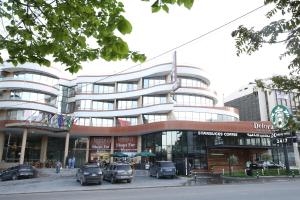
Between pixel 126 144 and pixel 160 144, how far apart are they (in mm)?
8111

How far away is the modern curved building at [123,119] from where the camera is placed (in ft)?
136

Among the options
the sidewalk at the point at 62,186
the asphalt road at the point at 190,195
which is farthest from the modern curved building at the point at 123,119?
the asphalt road at the point at 190,195

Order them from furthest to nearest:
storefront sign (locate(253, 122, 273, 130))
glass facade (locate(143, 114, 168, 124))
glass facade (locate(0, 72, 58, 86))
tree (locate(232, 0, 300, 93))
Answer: glass facade (locate(143, 114, 168, 124)), glass facade (locate(0, 72, 58, 86)), storefront sign (locate(253, 122, 273, 130)), tree (locate(232, 0, 300, 93))

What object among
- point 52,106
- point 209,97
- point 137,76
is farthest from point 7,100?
point 209,97

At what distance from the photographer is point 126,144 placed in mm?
48812

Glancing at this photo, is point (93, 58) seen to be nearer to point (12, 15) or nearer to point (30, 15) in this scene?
point (30, 15)

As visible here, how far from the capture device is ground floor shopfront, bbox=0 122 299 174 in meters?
41.2

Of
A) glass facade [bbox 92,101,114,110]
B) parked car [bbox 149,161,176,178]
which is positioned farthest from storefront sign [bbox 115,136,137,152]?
parked car [bbox 149,161,176,178]

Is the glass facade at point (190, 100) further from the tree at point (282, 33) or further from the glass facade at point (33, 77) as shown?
the tree at point (282, 33)

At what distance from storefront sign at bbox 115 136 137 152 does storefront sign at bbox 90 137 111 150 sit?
150 centimetres

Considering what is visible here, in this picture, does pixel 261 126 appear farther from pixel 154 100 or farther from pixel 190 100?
pixel 154 100

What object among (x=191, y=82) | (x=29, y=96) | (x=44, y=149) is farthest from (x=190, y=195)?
(x=44, y=149)

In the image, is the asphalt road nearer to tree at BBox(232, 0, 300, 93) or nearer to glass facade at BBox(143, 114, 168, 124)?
tree at BBox(232, 0, 300, 93)

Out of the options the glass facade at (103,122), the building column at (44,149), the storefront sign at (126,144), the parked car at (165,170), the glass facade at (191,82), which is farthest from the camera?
the glass facade at (103,122)
